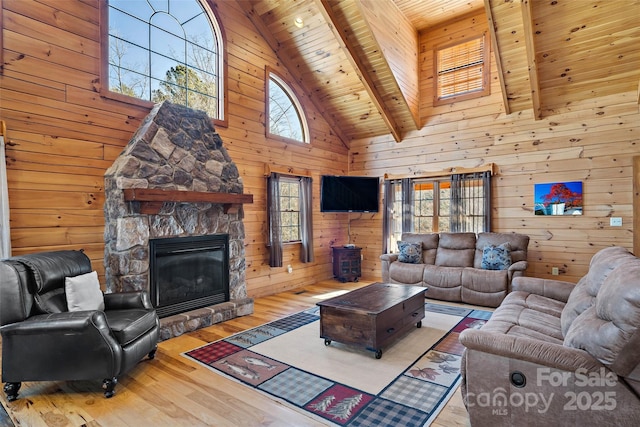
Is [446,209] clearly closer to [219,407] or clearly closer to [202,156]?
[202,156]

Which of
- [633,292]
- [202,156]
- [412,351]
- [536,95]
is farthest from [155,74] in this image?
[536,95]

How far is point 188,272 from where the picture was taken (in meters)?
4.09

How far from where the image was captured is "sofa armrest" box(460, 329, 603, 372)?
1.72 metres

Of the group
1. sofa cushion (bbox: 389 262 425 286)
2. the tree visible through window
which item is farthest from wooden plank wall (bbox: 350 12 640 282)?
the tree visible through window

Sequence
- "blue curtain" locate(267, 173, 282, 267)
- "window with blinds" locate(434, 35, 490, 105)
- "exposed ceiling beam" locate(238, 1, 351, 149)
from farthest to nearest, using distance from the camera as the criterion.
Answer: "window with blinds" locate(434, 35, 490, 105) < "blue curtain" locate(267, 173, 282, 267) < "exposed ceiling beam" locate(238, 1, 351, 149)

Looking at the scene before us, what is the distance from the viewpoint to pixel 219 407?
2342mm

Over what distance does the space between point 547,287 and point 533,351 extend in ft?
6.36

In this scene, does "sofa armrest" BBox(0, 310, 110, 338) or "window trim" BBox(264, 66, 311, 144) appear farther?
"window trim" BBox(264, 66, 311, 144)

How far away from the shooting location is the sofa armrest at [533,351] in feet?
5.65

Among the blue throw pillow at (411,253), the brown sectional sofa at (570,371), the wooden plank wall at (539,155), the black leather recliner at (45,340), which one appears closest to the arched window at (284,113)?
the wooden plank wall at (539,155)

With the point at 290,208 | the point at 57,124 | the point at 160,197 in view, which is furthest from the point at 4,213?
the point at 290,208

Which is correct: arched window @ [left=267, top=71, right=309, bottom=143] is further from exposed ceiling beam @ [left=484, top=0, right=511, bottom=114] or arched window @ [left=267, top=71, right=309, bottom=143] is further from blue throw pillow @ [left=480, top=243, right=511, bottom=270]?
blue throw pillow @ [left=480, top=243, right=511, bottom=270]

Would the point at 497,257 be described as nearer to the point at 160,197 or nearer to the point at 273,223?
the point at 273,223

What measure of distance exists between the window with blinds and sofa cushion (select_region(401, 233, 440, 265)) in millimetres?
2426
